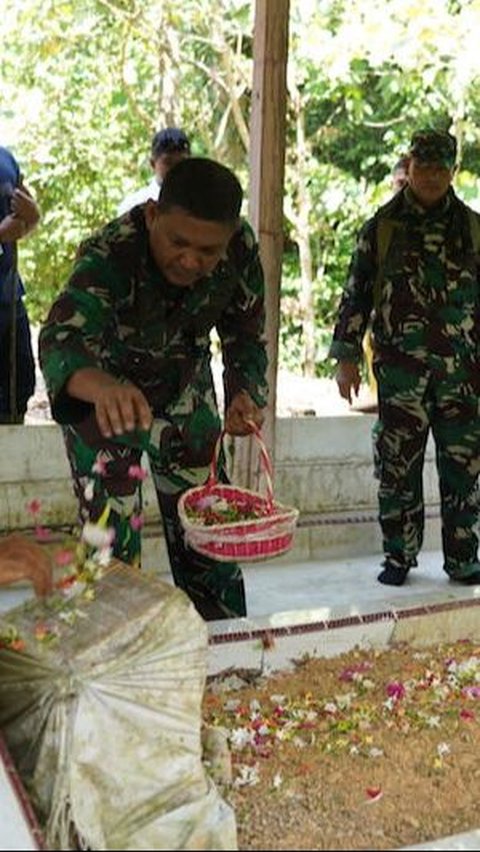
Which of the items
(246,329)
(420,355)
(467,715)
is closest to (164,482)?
(246,329)

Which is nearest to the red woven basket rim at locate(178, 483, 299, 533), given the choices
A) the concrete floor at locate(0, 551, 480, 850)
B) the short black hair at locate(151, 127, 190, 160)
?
the concrete floor at locate(0, 551, 480, 850)

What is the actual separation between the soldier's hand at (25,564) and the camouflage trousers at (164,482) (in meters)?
1.01

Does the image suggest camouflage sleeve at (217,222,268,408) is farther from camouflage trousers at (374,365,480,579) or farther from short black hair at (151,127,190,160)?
short black hair at (151,127,190,160)

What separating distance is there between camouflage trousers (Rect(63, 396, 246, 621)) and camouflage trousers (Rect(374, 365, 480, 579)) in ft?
4.45

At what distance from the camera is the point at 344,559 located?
18.2 ft

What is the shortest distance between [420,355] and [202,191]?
194 cm

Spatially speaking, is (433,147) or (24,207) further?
(24,207)

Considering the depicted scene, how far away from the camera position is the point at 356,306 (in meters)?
4.92

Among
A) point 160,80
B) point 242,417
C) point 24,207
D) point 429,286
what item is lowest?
point 242,417

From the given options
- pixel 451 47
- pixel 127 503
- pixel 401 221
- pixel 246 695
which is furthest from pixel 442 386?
pixel 451 47

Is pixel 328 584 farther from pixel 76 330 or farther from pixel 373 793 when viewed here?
pixel 373 793

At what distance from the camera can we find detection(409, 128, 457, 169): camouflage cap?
4.59m

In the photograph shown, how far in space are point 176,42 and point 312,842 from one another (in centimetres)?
813

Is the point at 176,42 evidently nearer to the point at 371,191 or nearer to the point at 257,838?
the point at 371,191
